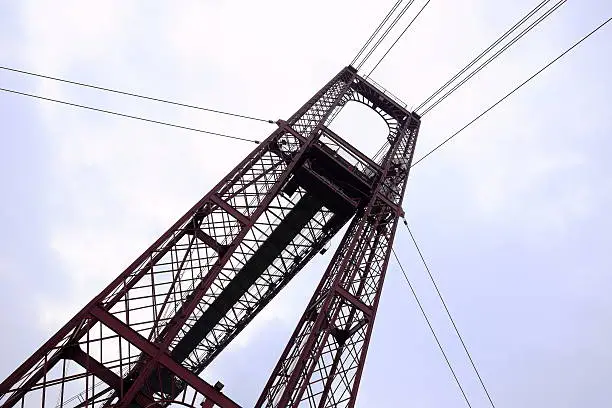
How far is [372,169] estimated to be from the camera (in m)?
17.3

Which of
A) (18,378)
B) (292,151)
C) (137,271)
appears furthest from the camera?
(292,151)

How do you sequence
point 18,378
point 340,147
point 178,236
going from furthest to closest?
point 340,147, point 178,236, point 18,378

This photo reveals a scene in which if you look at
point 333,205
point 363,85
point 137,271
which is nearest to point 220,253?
point 137,271

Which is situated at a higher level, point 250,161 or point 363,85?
point 363,85

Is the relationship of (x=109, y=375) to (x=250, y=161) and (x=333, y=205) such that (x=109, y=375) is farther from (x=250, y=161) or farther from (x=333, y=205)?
(x=333, y=205)

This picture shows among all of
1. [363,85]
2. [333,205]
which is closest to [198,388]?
[333,205]

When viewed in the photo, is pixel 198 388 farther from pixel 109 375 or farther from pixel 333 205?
pixel 333 205

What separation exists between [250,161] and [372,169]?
180 inches

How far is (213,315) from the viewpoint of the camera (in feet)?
62.4

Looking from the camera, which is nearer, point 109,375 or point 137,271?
point 109,375

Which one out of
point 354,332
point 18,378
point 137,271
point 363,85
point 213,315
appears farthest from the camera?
point 363,85

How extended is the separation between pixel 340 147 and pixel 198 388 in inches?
353

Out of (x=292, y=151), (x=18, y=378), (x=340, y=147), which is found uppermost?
(x=340, y=147)

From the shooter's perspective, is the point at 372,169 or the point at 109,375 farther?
the point at 372,169
